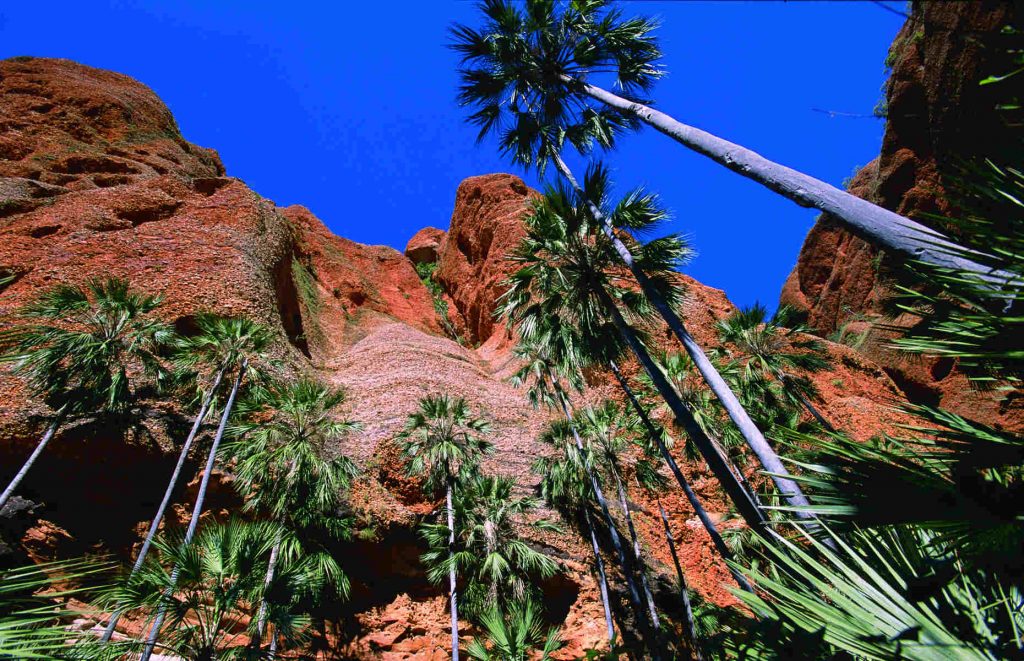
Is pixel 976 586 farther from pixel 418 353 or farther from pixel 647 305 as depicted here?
pixel 418 353

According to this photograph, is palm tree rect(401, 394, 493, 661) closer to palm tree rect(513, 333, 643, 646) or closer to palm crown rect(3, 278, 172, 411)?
palm tree rect(513, 333, 643, 646)

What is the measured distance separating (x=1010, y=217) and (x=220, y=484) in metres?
14.5

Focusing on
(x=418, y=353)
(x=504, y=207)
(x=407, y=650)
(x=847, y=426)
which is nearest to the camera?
(x=407, y=650)

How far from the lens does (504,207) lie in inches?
1339

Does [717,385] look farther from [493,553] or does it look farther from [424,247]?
[424,247]

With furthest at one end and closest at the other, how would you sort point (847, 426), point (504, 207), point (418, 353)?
1. point (504, 207)
2. point (418, 353)
3. point (847, 426)

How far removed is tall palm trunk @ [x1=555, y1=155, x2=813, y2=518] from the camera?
179 inches

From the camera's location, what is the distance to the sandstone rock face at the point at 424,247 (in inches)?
1928

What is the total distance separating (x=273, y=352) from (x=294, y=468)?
951 cm

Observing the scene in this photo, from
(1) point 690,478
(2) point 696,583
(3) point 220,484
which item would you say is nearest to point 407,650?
(3) point 220,484

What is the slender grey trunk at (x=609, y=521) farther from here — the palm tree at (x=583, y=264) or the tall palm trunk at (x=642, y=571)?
the palm tree at (x=583, y=264)

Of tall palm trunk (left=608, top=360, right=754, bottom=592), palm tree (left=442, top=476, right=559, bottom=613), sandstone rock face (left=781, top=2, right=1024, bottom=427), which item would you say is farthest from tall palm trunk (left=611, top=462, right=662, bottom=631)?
sandstone rock face (left=781, top=2, right=1024, bottom=427)

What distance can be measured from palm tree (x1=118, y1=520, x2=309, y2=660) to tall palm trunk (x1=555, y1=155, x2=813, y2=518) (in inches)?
261

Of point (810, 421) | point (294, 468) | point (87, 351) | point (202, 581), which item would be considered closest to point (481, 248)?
point (294, 468)
